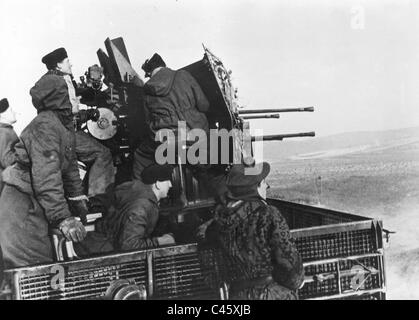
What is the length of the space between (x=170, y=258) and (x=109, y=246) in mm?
925

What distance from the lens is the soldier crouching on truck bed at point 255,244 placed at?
3.31 metres

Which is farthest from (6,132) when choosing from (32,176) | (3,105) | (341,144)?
(341,144)

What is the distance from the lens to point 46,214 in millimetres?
3662

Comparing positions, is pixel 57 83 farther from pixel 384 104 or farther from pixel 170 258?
pixel 384 104

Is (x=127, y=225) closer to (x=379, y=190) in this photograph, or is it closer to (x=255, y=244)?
(x=255, y=244)

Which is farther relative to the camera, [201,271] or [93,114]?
[93,114]

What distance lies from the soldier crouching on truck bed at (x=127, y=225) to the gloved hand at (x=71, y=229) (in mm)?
371

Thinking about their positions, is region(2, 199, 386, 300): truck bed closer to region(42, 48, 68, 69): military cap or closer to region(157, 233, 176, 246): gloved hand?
region(157, 233, 176, 246): gloved hand

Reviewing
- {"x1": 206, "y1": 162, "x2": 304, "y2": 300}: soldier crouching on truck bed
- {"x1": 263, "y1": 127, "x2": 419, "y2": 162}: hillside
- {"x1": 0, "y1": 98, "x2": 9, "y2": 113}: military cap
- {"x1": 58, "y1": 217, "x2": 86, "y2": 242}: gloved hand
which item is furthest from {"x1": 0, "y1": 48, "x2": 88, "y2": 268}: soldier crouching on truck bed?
{"x1": 263, "y1": 127, "x2": 419, "y2": 162}: hillside

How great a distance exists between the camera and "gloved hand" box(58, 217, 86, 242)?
358cm

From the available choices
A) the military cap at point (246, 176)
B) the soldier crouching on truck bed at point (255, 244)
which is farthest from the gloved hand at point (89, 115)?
the soldier crouching on truck bed at point (255, 244)

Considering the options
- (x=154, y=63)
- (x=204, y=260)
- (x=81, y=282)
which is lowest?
(x=81, y=282)

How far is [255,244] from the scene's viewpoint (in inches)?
132

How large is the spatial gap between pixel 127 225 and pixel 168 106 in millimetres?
1754
